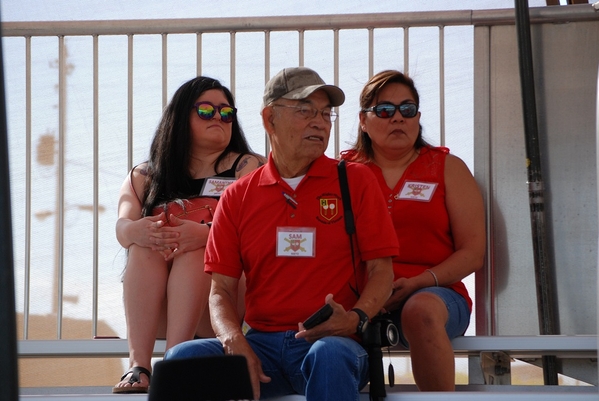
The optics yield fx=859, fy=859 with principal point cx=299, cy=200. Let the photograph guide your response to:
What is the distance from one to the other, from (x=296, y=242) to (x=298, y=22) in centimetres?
145

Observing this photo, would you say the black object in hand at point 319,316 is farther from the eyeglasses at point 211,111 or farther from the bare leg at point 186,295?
the eyeglasses at point 211,111

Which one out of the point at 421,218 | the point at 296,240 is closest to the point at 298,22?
the point at 421,218

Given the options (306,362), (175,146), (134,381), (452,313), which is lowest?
(134,381)

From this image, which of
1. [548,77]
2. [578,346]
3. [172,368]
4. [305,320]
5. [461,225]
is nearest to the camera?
[172,368]

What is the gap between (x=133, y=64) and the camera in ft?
13.6

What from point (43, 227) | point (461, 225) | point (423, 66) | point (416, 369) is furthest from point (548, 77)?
point (43, 227)

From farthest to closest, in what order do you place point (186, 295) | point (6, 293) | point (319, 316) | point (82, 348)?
1. point (82, 348)
2. point (186, 295)
3. point (319, 316)
4. point (6, 293)

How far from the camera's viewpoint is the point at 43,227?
13.3ft

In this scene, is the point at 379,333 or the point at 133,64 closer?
the point at 379,333

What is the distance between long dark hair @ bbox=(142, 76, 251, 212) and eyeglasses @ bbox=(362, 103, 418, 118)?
0.66 meters

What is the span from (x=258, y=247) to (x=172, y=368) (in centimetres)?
160

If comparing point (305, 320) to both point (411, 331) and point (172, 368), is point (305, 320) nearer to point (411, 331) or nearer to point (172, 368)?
point (411, 331)

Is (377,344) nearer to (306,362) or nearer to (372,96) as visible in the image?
(306,362)

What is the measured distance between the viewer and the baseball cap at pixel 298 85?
3.15 metres
